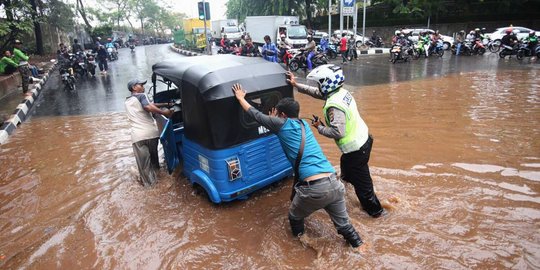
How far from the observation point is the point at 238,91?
3.66 meters

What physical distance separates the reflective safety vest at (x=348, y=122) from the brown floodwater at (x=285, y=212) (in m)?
0.91

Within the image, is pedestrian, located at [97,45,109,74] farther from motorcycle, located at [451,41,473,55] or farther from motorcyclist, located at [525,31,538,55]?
motorcyclist, located at [525,31,538,55]

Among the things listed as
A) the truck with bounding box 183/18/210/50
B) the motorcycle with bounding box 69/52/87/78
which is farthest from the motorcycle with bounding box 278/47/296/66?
the truck with bounding box 183/18/210/50

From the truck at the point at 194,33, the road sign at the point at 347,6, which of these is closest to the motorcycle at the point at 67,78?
the road sign at the point at 347,6

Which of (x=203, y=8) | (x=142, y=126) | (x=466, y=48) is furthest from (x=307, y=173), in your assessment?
(x=466, y=48)

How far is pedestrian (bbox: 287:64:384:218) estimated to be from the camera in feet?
10.8

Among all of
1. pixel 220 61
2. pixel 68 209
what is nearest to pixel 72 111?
pixel 68 209

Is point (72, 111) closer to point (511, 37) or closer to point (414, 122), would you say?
point (414, 122)

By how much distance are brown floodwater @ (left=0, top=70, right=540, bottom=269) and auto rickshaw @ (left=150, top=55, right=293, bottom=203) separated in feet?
1.25

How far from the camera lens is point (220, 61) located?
429 cm

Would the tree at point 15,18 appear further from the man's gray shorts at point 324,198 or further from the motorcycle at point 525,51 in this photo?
the motorcycle at point 525,51

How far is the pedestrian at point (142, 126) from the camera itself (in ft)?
15.3

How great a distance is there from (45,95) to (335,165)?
1121 cm

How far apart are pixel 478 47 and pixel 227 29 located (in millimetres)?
21259
